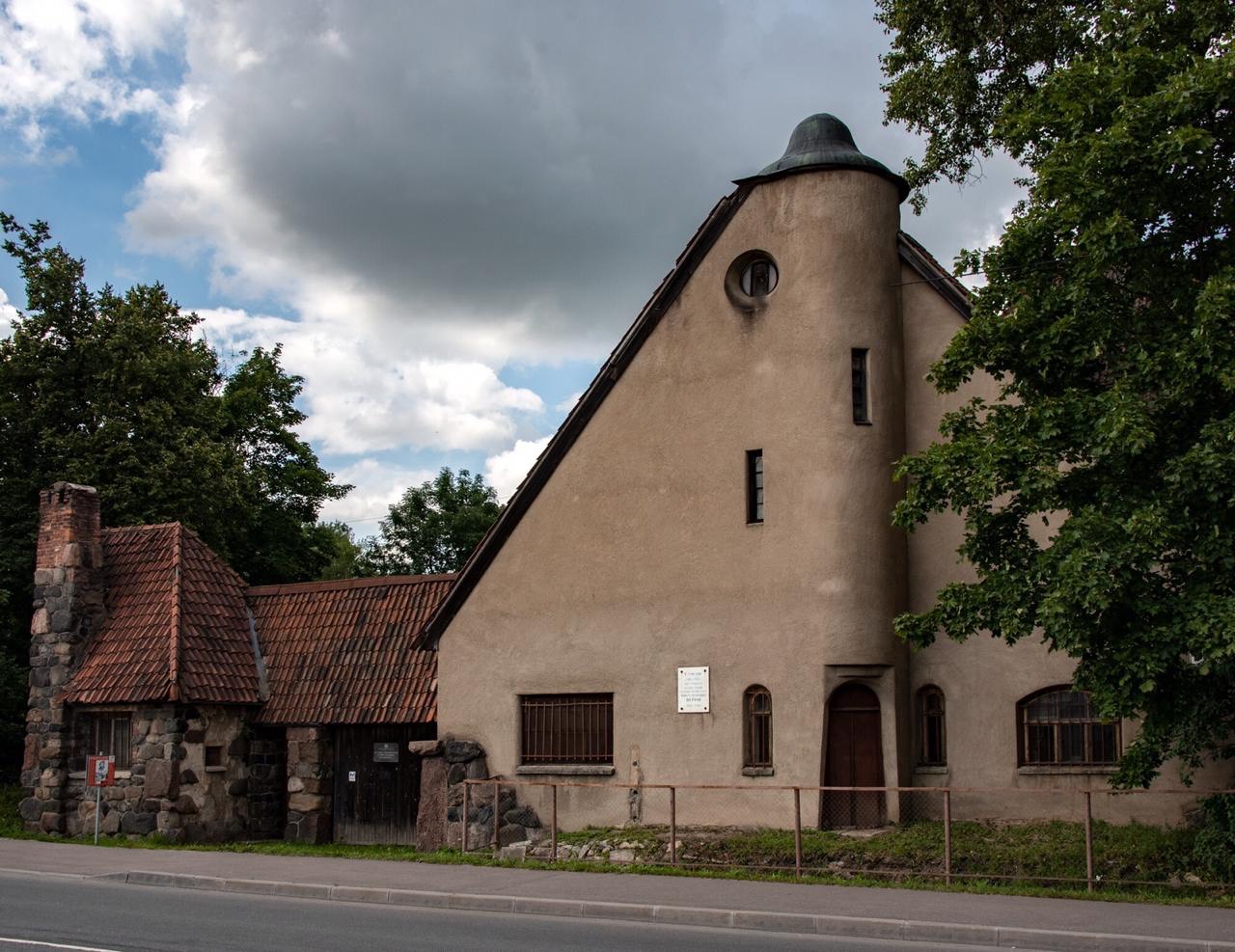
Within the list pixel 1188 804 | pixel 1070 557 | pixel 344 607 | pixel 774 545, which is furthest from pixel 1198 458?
pixel 344 607

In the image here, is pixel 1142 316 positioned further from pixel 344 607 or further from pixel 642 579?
pixel 344 607

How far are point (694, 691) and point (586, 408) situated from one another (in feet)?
16.4

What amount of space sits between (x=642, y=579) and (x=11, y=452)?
18.8 m

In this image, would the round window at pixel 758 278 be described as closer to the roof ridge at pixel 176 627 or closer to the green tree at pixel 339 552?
the roof ridge at pixel 176 627

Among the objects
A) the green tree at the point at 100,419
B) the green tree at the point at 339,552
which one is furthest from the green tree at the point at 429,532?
the green tree at the point at 100,419

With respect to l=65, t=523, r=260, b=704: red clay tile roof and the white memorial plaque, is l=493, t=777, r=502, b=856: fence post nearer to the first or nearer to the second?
the white memorial plaque

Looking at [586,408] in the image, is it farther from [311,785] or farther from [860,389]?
[311,785]

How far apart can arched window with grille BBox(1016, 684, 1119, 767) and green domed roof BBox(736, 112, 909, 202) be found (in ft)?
26.2

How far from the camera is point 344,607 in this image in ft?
82.9

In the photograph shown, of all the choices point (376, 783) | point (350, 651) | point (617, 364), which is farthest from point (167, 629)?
point (617, 364)

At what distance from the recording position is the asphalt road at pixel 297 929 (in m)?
11.9

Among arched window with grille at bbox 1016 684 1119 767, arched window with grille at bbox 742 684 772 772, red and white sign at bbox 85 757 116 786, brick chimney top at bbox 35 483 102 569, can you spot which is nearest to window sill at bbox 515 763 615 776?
arched window with grille at bbox 742 684 772 772

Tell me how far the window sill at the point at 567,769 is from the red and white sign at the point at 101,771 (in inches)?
275

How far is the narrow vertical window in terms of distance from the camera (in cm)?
1966
